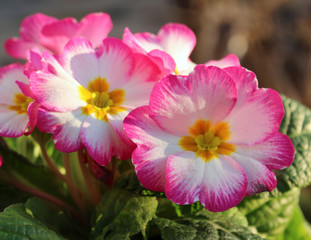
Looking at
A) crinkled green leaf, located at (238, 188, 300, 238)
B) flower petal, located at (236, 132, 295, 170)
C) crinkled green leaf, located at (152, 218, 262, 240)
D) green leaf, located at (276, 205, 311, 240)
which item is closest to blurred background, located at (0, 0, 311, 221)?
green leaf, located at (276, 205, 311, 240)

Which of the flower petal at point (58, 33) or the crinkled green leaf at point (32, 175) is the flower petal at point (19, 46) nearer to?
the flower petal at point (58, 33)

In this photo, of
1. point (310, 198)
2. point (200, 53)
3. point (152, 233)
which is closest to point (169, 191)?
point (152, 233)

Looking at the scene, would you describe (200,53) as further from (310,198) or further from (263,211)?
(263,211)

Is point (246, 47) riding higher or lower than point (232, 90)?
lower

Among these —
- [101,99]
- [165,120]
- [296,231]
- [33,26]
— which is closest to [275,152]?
[165,120]

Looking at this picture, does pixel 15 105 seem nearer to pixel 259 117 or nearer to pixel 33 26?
pixel 33 26

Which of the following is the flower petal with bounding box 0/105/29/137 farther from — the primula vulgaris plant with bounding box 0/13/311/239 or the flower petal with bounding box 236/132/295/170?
the flower petal with bounding box 236/132/295/170
